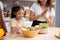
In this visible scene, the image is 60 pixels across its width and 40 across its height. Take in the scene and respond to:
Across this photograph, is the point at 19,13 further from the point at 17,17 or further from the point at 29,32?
the point at 29,32

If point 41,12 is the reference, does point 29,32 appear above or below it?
below

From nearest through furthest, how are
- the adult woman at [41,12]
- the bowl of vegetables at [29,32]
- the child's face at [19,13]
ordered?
the bowl of vegetables at [29,32]
the child's face at [19,13]
the adult woman at [41,12]

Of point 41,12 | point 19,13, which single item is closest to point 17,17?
point 19,13

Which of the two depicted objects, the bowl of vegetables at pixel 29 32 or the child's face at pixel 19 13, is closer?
the bowl of vegetables at pixel 29 32

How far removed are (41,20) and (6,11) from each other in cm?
157

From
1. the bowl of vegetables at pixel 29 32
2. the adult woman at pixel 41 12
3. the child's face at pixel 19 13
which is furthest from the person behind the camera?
the adult woman at pixel 41 12

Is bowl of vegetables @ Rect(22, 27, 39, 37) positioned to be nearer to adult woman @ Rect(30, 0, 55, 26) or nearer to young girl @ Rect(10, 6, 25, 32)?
young girl @ Rect(10, 6, 25, 32)

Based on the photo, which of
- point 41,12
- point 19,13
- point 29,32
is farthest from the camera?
point 41,12

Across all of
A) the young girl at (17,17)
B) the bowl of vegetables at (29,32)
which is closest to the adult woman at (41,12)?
the young girl at (17,17)

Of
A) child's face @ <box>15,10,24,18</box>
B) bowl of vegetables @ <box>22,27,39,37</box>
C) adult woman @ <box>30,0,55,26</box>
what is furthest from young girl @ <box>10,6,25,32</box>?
bowl of vegetables @ <box>22,27,39,37</box>

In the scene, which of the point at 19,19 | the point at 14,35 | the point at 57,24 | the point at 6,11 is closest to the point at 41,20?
the point at 19,19

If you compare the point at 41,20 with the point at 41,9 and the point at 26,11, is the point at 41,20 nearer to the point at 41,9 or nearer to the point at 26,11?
the point at 41,9

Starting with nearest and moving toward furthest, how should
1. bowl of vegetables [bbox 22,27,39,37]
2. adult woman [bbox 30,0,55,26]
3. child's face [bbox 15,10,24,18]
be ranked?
bowl of vegetables [bbox 22,27,39,37]
child's face [bbox 15,10,24,18]
adult woman [bbox 30,0,55,26]

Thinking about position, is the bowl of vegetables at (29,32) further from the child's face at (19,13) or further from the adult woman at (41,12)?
the adult woman at (41,12)
